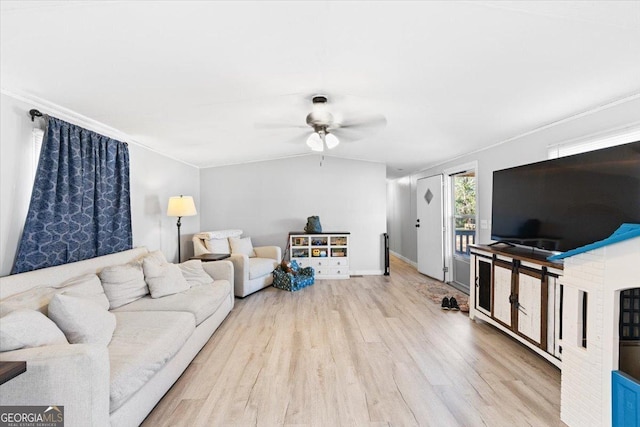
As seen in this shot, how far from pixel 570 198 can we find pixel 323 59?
7.40 ft

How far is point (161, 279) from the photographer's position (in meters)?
2.98

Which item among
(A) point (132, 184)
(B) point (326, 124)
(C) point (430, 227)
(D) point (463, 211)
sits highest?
(B) point (326, 124)

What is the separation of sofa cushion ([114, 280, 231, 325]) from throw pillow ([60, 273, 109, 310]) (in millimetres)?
205

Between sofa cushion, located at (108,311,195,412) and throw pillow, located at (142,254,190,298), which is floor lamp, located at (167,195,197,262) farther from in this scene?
sofa cushion, located at (108,311,195,412)

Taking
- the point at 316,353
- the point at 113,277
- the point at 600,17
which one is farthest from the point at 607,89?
the point at 113,277

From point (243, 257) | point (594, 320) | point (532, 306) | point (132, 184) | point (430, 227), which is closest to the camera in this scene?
point (594, 320)

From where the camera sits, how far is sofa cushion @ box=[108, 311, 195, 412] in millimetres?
1601

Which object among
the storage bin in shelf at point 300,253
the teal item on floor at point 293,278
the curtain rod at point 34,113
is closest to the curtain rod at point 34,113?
the curtain rod at point 34,113

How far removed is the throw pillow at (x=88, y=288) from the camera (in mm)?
2189

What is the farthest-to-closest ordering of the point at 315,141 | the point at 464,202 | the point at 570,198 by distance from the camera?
1. the point at 464,202
2. the point at 315,141
3. the point at 570,198

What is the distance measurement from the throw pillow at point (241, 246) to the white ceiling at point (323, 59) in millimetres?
2430

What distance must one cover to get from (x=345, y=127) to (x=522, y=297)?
7.66 ft

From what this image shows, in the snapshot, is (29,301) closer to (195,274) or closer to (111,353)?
(111,353)

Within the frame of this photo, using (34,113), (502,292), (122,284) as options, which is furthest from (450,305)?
(34,113)
